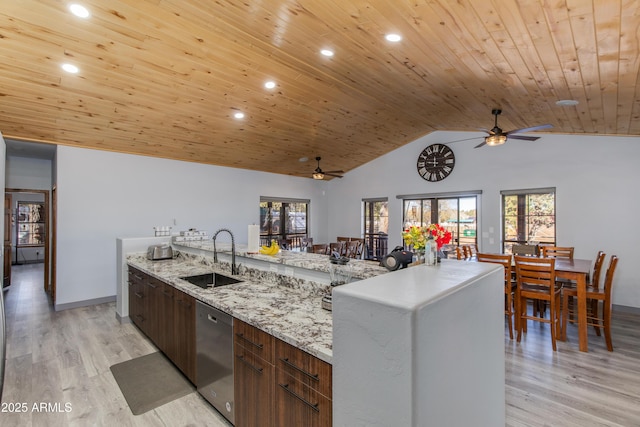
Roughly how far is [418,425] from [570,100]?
4032 millimetres

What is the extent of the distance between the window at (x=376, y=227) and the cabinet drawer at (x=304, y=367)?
6.63 m

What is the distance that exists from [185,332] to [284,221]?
5.93 m

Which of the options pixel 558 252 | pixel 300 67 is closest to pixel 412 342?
pixel 300 67

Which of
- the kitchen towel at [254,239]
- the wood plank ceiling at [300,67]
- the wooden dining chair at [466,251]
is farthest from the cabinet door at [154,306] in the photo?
the wooden dining chair at [466,251]

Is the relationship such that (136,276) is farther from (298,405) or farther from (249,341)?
(298,405)

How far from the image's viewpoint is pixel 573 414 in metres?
2.35

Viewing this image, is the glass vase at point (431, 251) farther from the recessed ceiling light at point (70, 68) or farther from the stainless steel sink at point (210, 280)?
the recessed ceiling light at point (70, 68)

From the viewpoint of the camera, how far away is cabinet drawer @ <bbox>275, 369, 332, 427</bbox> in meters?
1.43

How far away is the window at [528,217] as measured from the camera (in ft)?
18.2

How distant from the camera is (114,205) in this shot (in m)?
5.41

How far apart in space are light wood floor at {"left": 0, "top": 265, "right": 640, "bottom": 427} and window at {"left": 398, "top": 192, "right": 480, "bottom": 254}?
2.59 metres

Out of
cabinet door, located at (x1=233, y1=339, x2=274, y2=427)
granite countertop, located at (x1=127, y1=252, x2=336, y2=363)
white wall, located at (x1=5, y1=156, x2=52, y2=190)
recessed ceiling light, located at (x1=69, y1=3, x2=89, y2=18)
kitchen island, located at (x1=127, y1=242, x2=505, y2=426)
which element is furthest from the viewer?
white wall, located at (x1=5, y1=156, x2=52, y2=190)

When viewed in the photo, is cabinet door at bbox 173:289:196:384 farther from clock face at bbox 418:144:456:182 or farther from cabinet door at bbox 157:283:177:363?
clock face at bbox 418:144:456:182

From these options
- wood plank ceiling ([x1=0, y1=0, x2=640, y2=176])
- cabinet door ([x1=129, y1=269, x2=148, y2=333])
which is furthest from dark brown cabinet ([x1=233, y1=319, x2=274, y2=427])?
wood plank ceiling ([x1=0, y1=0, x2=640, y2=176])
